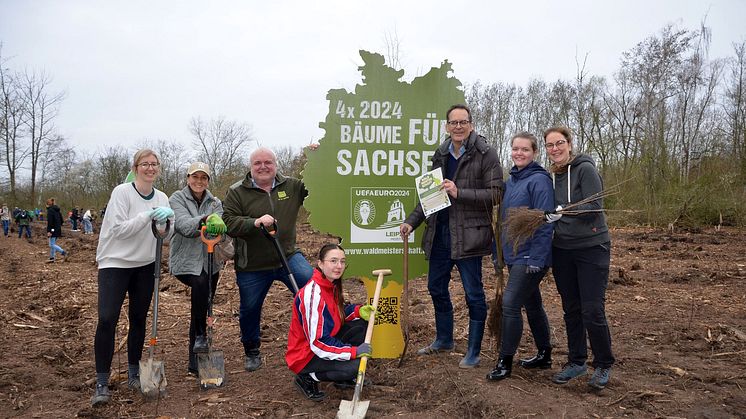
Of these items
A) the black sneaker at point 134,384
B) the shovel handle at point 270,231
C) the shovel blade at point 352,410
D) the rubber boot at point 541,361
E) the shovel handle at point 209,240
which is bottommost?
the black sneaker at point 134,384

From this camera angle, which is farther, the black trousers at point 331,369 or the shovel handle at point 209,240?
the shovel handle at point 209,240

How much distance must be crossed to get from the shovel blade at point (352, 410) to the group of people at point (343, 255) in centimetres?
36

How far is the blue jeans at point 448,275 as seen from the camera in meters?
4.59

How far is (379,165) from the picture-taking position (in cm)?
511

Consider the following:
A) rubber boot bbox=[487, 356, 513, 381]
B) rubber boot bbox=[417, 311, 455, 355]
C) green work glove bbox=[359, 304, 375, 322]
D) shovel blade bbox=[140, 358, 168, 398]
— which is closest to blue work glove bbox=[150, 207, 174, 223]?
shovel blade bbox=[140, 358, 168, 398]

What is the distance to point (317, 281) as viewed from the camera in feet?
13.3

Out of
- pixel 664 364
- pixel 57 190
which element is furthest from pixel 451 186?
pixel 57 190

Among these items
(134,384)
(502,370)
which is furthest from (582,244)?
(134,384)

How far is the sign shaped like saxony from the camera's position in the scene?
198 inches

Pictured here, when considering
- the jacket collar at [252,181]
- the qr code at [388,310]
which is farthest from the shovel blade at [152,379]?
the qr code at [388,310]

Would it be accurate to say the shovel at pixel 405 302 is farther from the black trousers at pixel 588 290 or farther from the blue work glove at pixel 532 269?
the black trousers at pixel 588 290

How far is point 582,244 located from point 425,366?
1838mm

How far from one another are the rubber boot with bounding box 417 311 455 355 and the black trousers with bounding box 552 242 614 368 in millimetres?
1163

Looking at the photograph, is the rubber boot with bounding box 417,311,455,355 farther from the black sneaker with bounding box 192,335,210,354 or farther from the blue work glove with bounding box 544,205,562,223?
the black sneaker with bounding box 192,335,210,354
